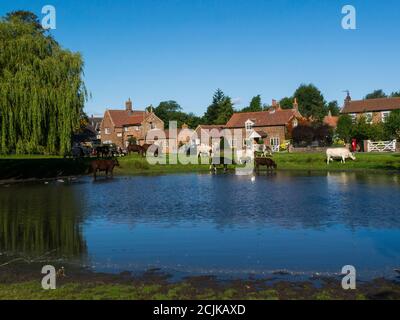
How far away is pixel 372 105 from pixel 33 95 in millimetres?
69872

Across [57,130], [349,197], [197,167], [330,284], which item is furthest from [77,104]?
[330,284]

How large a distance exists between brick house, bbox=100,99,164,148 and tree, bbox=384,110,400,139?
50.6 m

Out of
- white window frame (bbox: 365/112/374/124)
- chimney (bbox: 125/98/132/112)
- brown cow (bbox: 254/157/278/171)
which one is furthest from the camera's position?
chimney (bbox: 125/98/132/112)

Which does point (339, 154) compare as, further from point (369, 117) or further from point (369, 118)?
point (369, 117)

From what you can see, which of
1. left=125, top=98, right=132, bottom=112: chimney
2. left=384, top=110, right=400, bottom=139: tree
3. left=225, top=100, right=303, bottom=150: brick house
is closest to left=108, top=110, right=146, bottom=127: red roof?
left=125, top=98, right=132, bottom=112: chimney

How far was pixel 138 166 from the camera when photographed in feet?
151

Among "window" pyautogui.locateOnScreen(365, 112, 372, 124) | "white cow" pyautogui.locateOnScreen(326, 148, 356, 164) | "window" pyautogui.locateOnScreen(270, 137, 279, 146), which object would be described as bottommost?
"white cow" pyautogui.locateOnScreen(326, 148, 356, 164)

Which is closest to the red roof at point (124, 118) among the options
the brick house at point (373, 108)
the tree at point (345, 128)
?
the brick house at point (373, 108)

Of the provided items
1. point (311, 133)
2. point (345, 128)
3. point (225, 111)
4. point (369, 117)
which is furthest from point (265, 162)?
point (225, 111)

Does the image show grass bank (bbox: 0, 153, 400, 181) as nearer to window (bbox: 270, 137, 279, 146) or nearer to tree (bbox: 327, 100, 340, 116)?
window (bbox: 270, 137, 279, 146)

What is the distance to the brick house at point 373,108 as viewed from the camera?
85938 millimetres

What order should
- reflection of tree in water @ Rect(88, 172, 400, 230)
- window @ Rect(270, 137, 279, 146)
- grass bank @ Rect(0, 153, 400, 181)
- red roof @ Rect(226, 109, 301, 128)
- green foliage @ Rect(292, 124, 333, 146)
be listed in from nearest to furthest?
reflection of tree in water @ Rect(88, 172, 400, 230)
grass bank @ Rect(0, 153, 400, 181)
green foliage @ Rect(292, 124, 333, 146)
red roof @ Rect(226, 109, 301, 128)
window @ Rect(270, 137, 279, 146)

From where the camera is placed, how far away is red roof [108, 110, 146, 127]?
99562 mm
